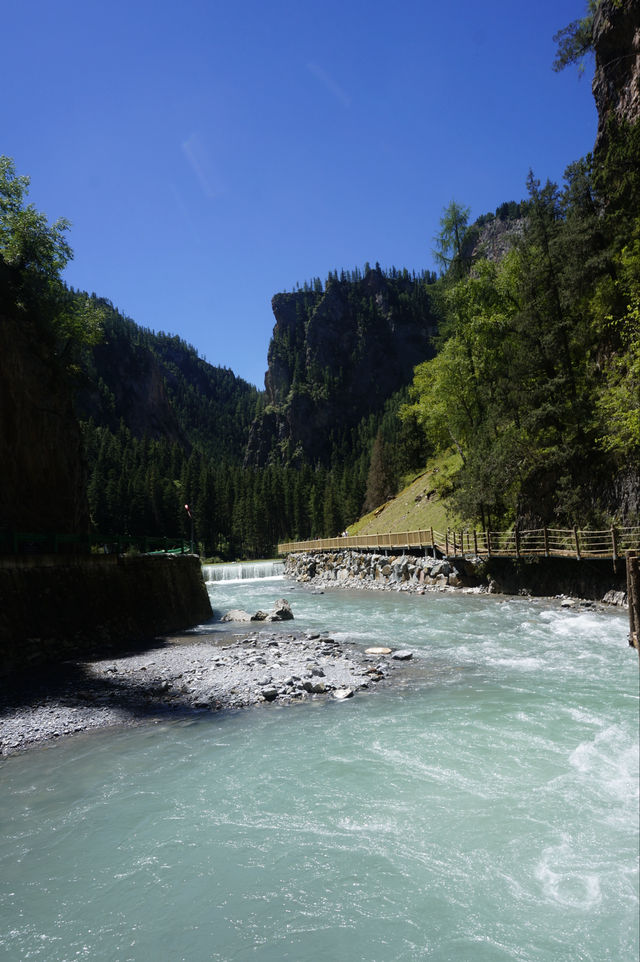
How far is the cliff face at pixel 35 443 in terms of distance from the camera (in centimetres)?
1970

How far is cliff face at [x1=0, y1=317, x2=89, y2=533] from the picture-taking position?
19703 mm

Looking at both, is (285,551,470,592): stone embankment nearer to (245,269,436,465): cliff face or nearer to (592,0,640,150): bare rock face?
(592,0,640,150): bare rock face

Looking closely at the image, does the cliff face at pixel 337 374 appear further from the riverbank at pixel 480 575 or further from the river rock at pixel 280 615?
the river rock at pixel 280 615

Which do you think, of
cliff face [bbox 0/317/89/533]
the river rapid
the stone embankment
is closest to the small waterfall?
the stone embankment

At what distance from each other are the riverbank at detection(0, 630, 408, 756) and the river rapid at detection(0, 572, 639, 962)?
2.33ft

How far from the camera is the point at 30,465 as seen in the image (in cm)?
2055

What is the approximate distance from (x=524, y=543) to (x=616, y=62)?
81.1 feet

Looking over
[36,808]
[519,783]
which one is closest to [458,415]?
[519,783]

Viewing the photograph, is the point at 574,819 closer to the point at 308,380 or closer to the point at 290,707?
the point at 290,707

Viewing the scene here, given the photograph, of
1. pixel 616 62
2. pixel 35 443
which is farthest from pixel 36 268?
pixel 616 62

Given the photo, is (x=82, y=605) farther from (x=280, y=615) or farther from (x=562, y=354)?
(x=562, y=354)

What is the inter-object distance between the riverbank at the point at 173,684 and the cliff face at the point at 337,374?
160214 mm

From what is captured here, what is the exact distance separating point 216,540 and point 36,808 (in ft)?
301

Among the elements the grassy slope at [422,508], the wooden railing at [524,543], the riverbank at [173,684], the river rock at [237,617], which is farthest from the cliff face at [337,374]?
the riverbank at [173,684]
